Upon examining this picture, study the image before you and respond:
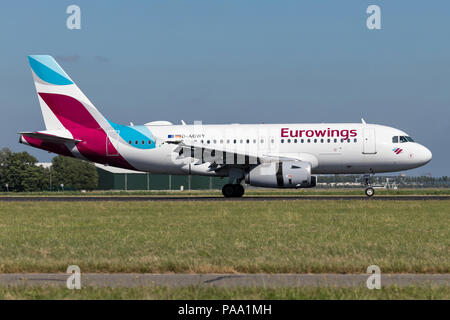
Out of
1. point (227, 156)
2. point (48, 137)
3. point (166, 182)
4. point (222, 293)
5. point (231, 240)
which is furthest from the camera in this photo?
point (166, 182)

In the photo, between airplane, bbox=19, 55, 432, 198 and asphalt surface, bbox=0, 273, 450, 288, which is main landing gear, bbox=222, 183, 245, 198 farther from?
asphalt surface, bbox=0, 273, 450, 288

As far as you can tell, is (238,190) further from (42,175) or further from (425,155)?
(42,175)

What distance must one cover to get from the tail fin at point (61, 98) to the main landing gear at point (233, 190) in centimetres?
869

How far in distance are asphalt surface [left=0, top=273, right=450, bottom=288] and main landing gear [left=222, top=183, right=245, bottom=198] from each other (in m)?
29.9

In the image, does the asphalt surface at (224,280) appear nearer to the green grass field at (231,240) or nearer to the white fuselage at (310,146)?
the green grass field at (231,240)

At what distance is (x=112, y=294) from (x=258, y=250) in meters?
6.42

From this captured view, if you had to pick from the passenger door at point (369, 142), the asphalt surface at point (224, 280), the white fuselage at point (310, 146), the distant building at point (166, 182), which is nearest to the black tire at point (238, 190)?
the white fuselage at point (310, 146)

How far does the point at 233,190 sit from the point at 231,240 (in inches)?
968

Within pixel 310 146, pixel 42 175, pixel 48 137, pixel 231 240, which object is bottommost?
pixel 231 240

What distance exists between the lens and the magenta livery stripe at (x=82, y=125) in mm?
42906

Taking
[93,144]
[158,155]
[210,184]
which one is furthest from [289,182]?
[210,184]

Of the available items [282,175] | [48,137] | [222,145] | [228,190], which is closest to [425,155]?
[282,175]

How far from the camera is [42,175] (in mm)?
129625

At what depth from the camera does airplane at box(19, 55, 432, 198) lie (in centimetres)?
4075
